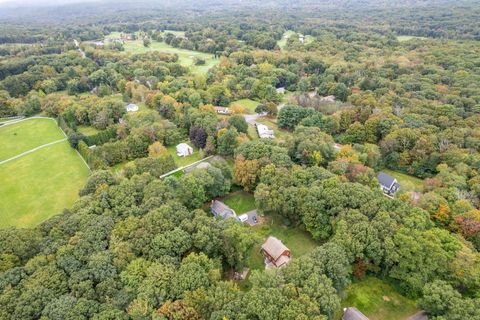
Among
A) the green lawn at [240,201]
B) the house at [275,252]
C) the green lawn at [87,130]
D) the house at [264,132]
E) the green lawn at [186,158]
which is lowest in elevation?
the green lawn at [87,130]

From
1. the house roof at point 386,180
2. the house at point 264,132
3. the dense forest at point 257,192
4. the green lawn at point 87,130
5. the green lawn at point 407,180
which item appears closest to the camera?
the dense forest at point 257,192

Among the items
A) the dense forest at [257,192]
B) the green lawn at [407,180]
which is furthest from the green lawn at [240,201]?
the green lawn at [407,180]

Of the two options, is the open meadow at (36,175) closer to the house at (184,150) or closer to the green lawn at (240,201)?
the house at (184,150)

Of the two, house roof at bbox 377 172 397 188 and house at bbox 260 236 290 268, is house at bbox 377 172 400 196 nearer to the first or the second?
house roof at bbox 377 172 397 188

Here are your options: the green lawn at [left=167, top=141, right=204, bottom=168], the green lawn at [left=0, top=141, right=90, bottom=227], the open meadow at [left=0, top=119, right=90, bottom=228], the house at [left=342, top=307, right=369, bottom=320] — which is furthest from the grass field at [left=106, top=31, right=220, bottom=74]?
the house at [left=342, top=307, right=369, bottom=320]

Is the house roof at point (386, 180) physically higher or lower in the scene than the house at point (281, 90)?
higher

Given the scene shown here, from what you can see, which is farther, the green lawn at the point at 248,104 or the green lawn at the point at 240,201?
the green lawn at the point at 248,104

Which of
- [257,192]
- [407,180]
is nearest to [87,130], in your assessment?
[257,192]

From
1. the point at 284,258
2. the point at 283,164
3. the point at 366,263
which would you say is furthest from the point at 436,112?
the point at 284,258
